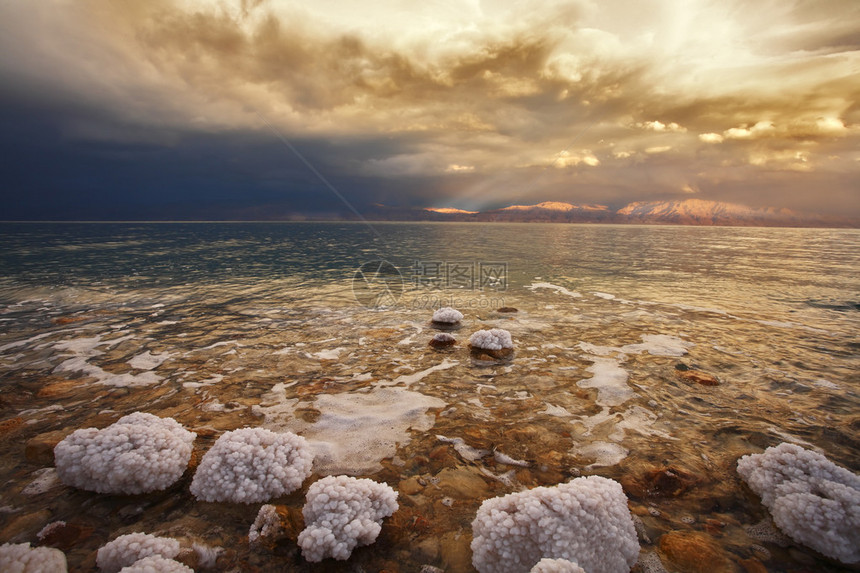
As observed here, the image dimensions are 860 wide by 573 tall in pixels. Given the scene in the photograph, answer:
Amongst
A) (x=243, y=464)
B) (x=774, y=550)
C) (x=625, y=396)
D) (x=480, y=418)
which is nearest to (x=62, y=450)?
(x=243, y=464)

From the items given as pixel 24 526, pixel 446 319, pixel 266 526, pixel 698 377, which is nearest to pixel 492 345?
pixel 446 319

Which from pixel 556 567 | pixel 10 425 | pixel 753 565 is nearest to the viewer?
pixel 556 567

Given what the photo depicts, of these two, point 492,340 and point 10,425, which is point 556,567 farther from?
point 10,425

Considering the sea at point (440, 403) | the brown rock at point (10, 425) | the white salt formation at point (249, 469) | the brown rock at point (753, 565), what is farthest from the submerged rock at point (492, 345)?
the brown rock at point (10, 425)

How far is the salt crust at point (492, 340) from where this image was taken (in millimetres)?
8734

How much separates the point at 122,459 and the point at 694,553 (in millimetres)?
6100

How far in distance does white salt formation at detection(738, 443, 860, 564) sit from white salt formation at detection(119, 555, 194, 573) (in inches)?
220

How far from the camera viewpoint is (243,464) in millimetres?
4121

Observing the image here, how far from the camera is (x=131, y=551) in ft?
9.86

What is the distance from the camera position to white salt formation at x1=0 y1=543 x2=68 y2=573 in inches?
107

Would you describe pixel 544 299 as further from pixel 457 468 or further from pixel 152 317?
pixel 152 317

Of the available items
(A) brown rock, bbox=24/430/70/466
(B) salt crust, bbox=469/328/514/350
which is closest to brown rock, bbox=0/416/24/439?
(A) brown rock, bbox=24/430/70/466

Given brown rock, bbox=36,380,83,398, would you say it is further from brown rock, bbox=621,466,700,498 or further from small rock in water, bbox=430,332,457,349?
brown rock, bbox=621,466,700,498

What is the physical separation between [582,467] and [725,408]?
3.54 m
